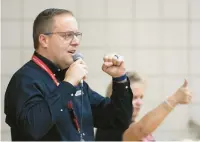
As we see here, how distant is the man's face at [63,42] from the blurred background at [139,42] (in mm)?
1221

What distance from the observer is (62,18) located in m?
1.47

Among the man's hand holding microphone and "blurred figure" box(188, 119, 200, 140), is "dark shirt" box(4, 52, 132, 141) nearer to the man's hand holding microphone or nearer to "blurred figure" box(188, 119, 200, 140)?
the man's hand holding microphone

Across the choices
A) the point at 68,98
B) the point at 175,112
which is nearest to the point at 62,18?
the point at 68,98

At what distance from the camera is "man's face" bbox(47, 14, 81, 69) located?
1454 mm

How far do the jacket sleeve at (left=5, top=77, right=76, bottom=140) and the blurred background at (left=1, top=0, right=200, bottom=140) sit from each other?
141 centimetres

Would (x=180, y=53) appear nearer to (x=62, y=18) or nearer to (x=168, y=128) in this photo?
(x=168, y=128)

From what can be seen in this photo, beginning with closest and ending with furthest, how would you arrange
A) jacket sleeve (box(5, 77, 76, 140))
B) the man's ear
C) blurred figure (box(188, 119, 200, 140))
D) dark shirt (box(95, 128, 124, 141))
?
1. jacket sleeve (box(5, 77, 76, 140))
2. the man's ear
3. dark shirt (box(95, 128, 124, 141))
4. blurred figure (box(188, 119, 200, 140))

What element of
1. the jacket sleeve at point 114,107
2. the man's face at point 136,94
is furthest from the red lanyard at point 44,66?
the man's face at point 136,94

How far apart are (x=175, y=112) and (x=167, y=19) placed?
1.97 ft

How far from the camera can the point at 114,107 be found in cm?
155

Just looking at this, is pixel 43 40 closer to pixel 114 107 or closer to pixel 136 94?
pixel 114 107

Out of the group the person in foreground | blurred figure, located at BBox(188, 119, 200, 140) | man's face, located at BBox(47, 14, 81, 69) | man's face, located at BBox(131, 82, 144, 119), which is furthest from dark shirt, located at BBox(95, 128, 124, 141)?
blurred figure, located at BBox(188, 119, 200, 140)

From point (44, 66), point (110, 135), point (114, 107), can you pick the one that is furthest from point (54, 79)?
point (110, 135)

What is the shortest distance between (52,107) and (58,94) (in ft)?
0.14
